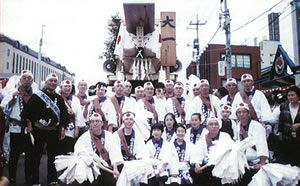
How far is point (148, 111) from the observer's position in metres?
5.12

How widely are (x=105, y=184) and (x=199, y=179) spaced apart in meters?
1.26

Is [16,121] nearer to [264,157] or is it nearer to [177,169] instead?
[177,169]

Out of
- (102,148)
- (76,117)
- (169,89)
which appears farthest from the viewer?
(169,89)

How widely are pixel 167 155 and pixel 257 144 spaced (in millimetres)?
1251

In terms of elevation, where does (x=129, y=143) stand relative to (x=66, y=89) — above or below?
below

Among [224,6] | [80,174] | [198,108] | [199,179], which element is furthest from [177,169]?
[224,6]

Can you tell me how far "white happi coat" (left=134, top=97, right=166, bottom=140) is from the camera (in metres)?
4.72

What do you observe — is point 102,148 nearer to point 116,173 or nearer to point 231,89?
point 116,173

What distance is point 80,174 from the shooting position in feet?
11.2

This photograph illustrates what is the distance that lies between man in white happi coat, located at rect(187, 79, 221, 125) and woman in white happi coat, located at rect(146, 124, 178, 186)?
1261 mm

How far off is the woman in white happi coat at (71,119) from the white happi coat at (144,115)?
1028 millimetres

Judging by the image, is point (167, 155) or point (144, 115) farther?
point (144, 115)

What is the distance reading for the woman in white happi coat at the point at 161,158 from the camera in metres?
3.64

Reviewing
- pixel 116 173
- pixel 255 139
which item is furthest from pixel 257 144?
pixel 116 173
